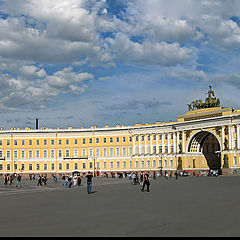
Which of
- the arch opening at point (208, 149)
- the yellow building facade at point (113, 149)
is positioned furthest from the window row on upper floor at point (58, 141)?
the arch opening at point (208, 149)

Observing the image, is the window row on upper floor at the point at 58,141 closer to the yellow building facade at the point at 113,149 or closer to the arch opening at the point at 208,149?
the yellow building facade at the point at 113,149

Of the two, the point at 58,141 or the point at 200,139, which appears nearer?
the point at 200,139

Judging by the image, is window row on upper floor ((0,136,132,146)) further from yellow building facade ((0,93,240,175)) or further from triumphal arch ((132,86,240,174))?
triumphal arch ((132,86,240,174))

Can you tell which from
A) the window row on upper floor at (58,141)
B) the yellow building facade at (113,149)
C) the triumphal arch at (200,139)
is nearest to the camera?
the triumphal arch at (200,139)

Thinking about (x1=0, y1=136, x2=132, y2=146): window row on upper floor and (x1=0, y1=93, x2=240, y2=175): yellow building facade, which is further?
(x1=0, y1=136, x2=132, y2=146): window row on upper floor

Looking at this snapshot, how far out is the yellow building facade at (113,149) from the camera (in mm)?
101438

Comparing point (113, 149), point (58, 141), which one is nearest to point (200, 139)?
point (113, 149)

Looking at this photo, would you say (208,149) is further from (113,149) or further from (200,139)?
(113,149)

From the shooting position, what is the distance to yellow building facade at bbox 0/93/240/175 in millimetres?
101438

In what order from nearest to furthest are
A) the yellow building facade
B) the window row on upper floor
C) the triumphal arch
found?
the triumphal arch < the yellow building facade < the window row on upper floor

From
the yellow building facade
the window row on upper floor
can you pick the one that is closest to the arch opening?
the yellow building facade

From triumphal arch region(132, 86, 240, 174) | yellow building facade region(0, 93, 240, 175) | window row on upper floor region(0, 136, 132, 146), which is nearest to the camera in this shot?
triumphal arch region(132, 86, 240, 174)

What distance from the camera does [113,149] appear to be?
113688 mm

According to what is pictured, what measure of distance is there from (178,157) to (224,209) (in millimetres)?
79777
